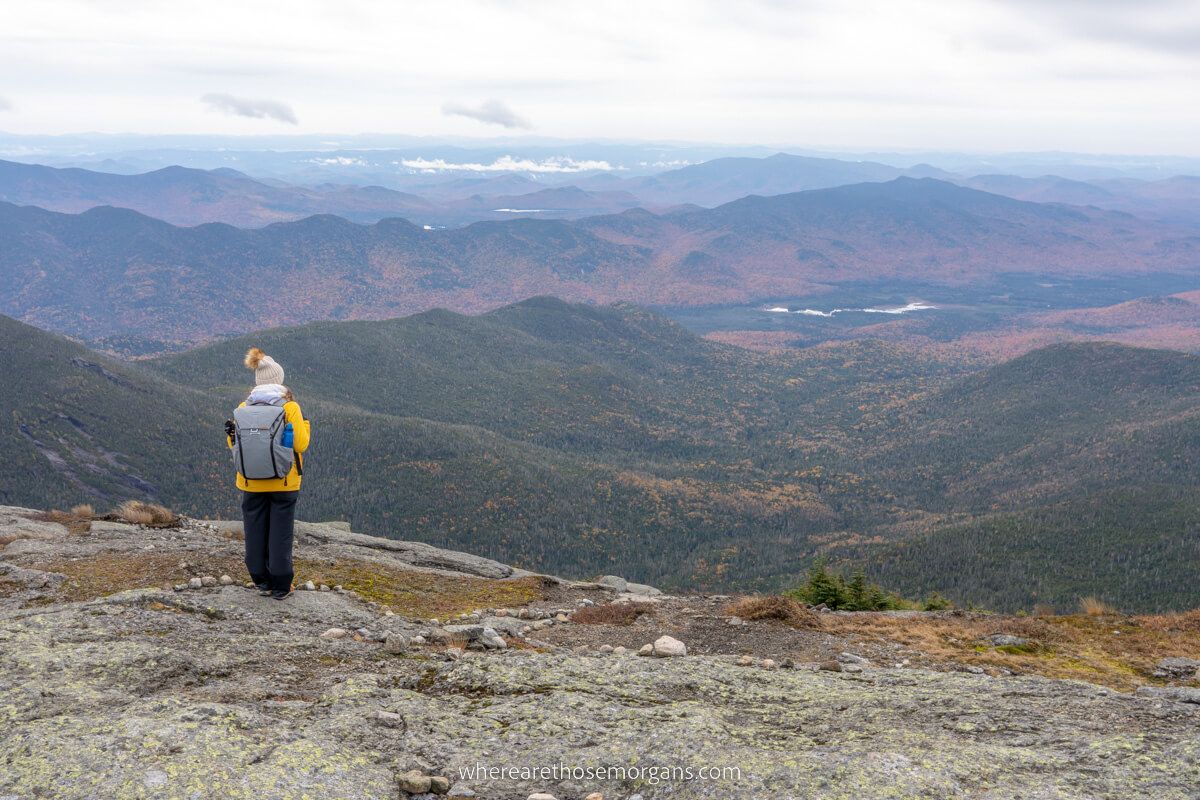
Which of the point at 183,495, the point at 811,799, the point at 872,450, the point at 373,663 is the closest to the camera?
the point at 811,799

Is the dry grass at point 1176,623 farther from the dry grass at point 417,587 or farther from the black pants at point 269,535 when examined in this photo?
the black pants at point 269,535

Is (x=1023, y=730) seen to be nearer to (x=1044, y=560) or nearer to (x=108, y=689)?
(x=108, y=689)

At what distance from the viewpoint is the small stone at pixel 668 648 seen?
9938mm

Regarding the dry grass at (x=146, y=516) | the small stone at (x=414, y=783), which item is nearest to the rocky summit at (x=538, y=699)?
the small stone at (x=414, y=783)

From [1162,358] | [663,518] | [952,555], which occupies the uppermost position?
[1162,358]

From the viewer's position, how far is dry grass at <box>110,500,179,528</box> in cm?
1622

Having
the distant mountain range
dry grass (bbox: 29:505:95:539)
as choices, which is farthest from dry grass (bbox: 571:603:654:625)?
the distant mountain range

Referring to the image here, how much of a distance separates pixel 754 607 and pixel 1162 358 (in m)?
152

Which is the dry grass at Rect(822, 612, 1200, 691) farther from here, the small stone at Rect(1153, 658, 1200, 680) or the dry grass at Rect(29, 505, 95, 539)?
the dry grass at Rect(29, 505, 95, 539)

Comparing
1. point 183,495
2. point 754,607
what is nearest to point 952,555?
point 754,607

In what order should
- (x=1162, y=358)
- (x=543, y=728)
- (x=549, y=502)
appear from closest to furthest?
1. (x=543, y=728)
2. (x=549, y=502)
3. (x=1162, y=358)

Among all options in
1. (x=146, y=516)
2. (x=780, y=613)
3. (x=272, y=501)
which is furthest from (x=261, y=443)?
(x=146, y=516)

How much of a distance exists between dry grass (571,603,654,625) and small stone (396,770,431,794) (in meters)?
6.88

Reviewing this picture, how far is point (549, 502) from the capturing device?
263 ft
